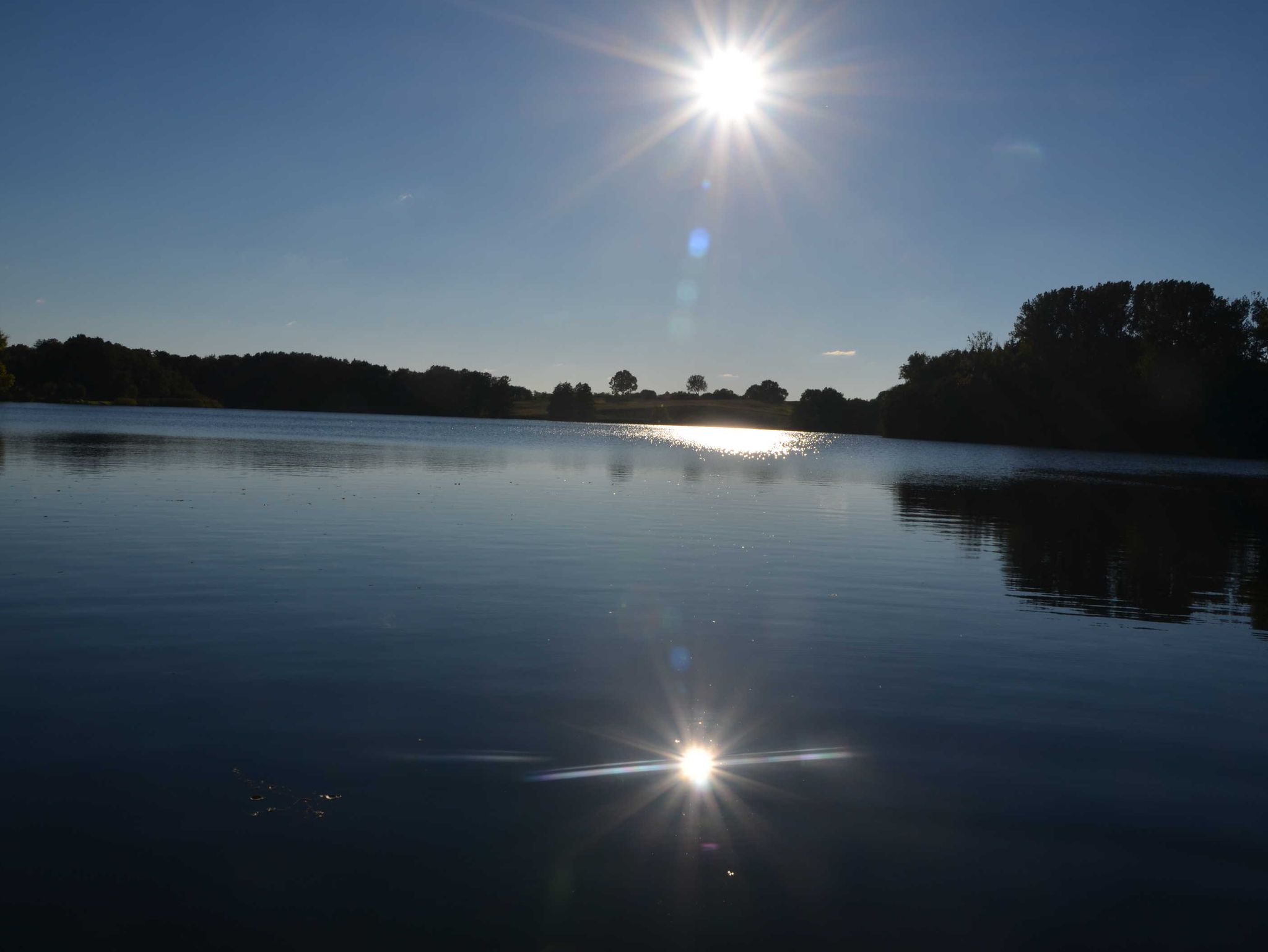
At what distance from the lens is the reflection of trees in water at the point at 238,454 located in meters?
41.5

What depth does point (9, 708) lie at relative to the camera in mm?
8867

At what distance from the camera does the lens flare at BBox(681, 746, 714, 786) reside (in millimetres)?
7965

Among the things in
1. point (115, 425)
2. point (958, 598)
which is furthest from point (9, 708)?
point (115, 425)

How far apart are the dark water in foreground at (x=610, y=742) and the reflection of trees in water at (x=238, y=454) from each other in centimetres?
2027

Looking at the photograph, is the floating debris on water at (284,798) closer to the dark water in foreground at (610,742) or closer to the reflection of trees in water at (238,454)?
the dark water in foreground at (610,742)

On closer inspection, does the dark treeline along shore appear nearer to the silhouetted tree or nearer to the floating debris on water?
the silhouetted tree

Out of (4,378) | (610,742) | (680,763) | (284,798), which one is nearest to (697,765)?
(680,763)

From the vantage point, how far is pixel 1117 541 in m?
27.7

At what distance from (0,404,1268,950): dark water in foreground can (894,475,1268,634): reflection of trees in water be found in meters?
0.29

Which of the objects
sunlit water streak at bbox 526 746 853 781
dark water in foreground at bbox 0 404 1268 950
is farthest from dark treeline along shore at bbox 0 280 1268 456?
sunlit water streak at bbox 526 746 853 781

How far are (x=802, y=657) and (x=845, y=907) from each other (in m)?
6.56

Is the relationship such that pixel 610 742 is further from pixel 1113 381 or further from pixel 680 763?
pixel 1113 381

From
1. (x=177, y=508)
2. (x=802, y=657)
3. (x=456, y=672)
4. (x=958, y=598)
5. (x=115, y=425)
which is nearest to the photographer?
(x=456, y=672)

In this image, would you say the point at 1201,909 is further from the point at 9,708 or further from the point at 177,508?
the point at 177,508
